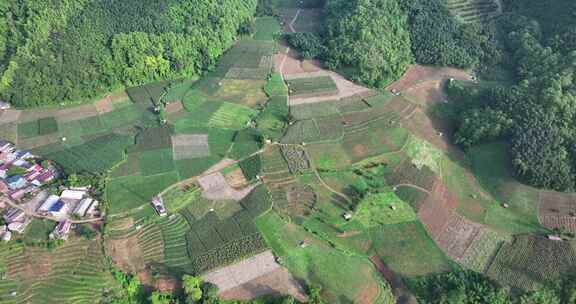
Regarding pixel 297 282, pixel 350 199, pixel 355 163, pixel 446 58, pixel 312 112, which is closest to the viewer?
pixel 297 282

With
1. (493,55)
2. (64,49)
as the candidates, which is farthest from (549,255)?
(64,49)

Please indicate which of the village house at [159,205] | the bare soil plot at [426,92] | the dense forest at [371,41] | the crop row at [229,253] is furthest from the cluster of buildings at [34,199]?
the bare soil plot at [426,92]

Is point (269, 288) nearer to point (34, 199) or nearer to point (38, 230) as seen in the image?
point (38, 230)

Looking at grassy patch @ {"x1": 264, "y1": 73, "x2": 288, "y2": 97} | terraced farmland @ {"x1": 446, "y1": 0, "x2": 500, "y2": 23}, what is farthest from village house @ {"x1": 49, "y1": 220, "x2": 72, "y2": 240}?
terraced farmland @ {"x1": 446, "y1": 0, "x2": 500, "y2": 23}

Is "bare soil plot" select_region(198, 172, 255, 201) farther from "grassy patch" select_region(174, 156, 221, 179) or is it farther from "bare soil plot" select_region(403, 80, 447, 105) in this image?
"bare soil plot" select_region(403, 80, 447, 105)

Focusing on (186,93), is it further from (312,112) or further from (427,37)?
(427,37)

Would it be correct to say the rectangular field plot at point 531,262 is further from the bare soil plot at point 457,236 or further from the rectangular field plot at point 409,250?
the rectangular field plot at point 409,250
